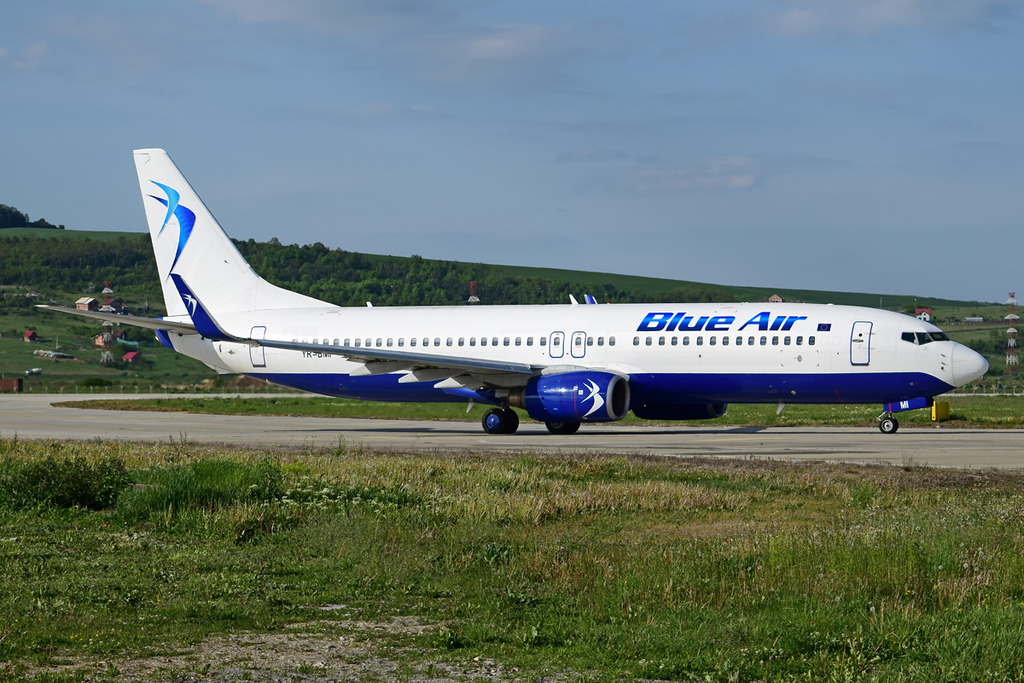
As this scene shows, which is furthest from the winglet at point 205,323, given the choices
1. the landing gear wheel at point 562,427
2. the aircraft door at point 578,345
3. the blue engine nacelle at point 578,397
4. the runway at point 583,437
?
the aircraft door at point 578,345

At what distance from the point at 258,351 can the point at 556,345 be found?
11233 mm

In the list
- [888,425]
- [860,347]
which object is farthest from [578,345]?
[888,425]

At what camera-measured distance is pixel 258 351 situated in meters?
39.4

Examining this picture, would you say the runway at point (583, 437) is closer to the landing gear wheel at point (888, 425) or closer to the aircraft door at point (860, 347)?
the landing gear wheel at point (888, 425)

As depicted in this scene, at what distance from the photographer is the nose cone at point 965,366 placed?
3078cm

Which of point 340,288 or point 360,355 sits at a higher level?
point 340,288

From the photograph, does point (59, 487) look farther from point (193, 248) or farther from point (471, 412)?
point (471, 412)

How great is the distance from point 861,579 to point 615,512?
5651 millimetres

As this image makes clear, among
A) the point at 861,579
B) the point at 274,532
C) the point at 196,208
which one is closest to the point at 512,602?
the point at 861,579

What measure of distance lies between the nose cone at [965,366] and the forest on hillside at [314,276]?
377ft

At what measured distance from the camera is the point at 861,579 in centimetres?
995

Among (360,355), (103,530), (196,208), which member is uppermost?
(196,208)

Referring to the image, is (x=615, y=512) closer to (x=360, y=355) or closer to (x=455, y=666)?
(x=455, y=666)

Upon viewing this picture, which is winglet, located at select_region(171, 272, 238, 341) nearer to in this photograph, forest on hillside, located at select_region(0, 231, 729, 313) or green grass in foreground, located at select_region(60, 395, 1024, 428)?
green grass in foreground, located at select_region(60, 395, 1024, 428)
